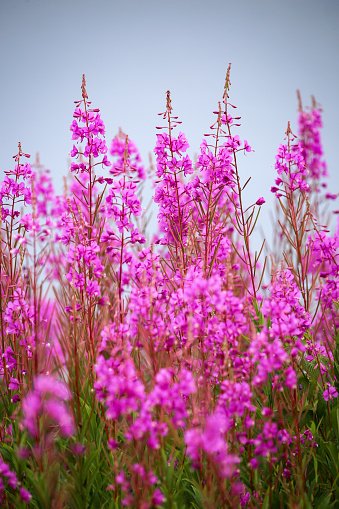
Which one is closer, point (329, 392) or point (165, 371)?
point (165, 371)

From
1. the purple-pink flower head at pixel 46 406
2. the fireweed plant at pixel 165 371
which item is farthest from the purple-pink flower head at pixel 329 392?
the purple-pink flower head at pixel 46 406

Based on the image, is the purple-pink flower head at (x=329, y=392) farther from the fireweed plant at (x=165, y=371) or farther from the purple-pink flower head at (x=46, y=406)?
the purple-pink flower head at (x=46, y=406)

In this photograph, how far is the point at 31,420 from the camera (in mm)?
2426

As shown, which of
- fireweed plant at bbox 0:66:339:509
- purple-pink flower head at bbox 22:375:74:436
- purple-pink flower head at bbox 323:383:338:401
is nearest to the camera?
fireweed plant at bbox 0:66:339:509

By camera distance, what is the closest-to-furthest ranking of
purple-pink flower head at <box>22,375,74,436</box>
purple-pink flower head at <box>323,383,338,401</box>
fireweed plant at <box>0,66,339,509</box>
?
fireweed plant at <box>0,66,339,509</box> → purple-pink flower head at <box>22,375,74,436</box> → purple-pink flower head at <box>323,383,338,401</box>

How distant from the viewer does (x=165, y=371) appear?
1514 millimetres

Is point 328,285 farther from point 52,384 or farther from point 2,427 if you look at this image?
point 2,427

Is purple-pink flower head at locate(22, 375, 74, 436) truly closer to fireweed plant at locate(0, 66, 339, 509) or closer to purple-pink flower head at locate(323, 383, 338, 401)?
fireweed plant at locate(0, 66, 339, 509)

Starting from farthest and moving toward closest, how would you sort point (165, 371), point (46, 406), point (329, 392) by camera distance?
point (329, 392) → point (46, 406) → point (165, 371)

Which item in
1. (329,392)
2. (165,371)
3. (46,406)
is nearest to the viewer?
(165,371)

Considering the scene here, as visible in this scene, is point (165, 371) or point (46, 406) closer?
point (165, 371)

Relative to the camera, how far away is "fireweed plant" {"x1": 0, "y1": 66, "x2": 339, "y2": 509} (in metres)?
1.77

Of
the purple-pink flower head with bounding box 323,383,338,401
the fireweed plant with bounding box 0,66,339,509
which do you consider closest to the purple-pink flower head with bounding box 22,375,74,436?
the fireweed plant with bounding box 0,66,339,509

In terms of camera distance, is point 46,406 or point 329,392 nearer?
point 46,406
